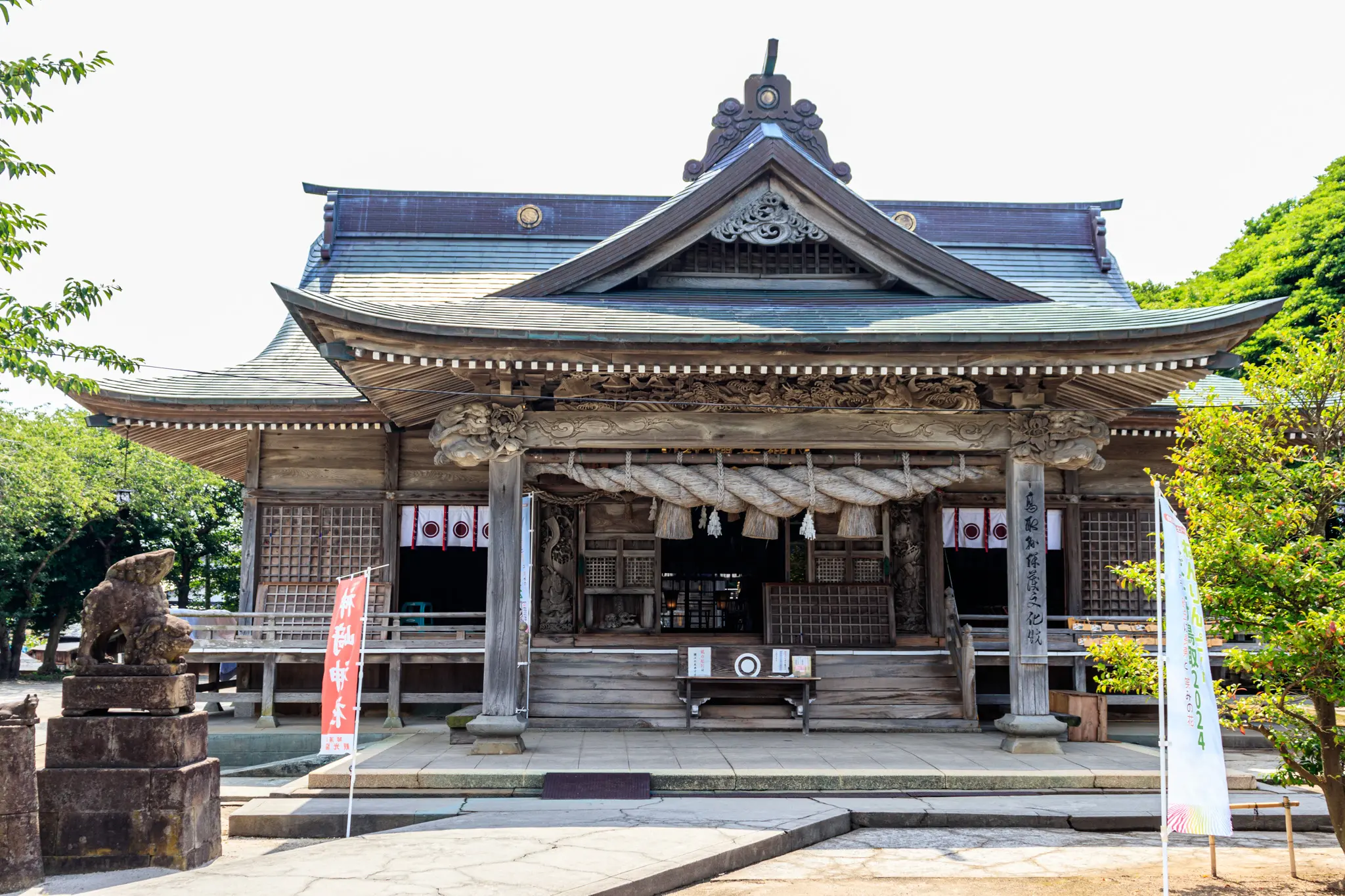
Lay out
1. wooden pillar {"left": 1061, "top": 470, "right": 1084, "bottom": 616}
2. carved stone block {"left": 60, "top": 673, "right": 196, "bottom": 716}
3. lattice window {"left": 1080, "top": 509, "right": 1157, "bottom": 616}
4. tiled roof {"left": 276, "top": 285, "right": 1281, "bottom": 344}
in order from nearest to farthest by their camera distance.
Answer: carved stone block {"left": 60, "top": 673, "right": 196, "bottom": 716}
tiled roof {"left": 276, "top": 285, "right": 1281, "bottom": 344}
wooden pillar {"left": 1061, "top": 470, "right": 1084, "bottom": 616}
lattice window {"left": 1080, "top": 509, "right": 1157, "bottom": 616}

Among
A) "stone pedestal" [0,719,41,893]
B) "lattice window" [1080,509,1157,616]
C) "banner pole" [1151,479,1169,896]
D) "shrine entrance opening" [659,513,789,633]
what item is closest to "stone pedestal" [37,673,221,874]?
"stone pedestal" [0,719,41,893]

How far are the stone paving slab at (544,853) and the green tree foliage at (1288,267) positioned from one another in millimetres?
22468

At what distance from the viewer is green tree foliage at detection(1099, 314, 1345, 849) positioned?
758 cm

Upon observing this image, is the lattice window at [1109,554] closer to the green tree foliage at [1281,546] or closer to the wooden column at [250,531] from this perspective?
the green tree foliage at [1281,546]

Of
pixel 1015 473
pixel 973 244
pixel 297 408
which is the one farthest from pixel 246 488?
pixel 973 244

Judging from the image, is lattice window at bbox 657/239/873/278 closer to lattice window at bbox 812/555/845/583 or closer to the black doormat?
lattice window at bbox 812/555/845/583

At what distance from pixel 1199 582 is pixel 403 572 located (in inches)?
592

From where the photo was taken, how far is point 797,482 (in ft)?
41.1

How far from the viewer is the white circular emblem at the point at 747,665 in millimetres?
13203

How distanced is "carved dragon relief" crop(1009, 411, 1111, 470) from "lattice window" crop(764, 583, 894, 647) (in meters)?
4.69

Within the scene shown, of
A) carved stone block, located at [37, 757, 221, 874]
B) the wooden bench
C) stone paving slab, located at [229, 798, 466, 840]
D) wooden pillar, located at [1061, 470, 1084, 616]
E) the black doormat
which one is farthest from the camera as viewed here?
wooden pillar, located at [1061, 470, 1084, 616]

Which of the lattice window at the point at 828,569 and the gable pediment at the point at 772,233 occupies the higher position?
the gable pediment at the point at 772,233

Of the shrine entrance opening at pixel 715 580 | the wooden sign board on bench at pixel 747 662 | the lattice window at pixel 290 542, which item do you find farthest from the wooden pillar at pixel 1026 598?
the lattice window at pixel 290 542

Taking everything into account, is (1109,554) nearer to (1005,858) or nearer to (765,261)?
(765,261)
